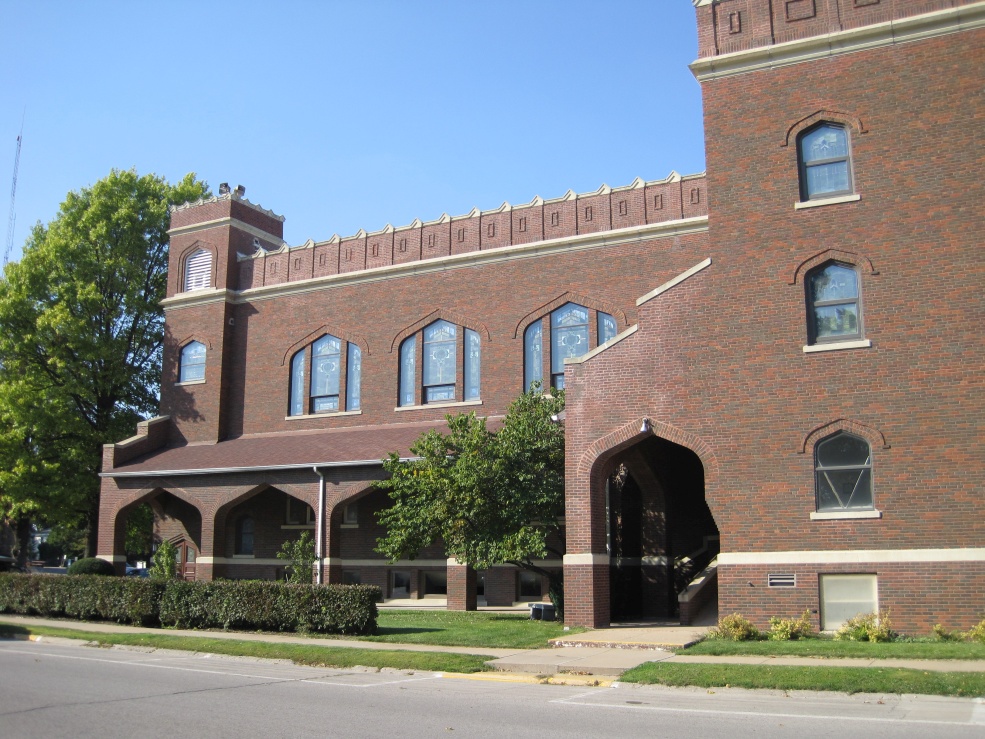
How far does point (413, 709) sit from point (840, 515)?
10079 mm

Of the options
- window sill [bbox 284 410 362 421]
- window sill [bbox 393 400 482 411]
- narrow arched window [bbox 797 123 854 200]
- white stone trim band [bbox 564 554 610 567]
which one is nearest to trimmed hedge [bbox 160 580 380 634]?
white stone trim band [bbox 564 554 610 567]

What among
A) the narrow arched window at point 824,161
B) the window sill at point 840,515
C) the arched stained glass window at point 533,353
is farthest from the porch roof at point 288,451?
the narrow arched window at point 824,161

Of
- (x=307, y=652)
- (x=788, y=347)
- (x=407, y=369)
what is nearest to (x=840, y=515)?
(x=788, y=347)

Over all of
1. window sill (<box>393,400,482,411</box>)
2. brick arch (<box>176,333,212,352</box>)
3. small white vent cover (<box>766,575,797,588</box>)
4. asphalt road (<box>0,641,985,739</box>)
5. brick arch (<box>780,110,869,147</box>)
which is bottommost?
asphalt road (<box>0,641,985,739</box>)

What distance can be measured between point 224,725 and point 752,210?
14539 mm

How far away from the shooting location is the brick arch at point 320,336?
31.6 m

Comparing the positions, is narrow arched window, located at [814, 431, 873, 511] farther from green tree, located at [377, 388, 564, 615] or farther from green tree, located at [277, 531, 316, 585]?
green tree, located at [277, 531, 316, 585]

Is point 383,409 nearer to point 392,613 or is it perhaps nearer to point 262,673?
point 392,613

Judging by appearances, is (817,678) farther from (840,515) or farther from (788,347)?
(788,347)

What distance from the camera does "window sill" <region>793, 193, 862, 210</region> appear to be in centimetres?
1900

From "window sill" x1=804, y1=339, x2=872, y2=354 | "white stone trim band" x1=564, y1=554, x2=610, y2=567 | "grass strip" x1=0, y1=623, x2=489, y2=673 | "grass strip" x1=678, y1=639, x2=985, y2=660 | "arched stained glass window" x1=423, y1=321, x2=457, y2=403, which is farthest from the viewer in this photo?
"arched stained glass window" x1=423, y1=321, x2=457, y2=403

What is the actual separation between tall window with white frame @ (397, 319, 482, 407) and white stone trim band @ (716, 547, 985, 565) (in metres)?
12.2

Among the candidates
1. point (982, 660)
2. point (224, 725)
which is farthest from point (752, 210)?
point (224, 725)

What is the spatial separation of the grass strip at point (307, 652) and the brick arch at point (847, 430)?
7537 mm
